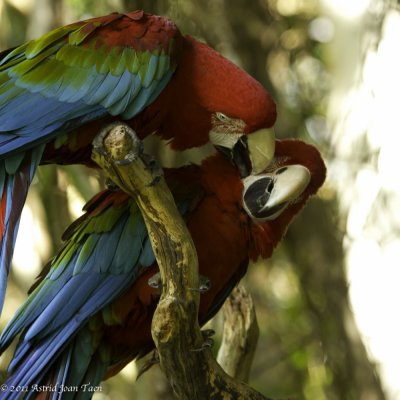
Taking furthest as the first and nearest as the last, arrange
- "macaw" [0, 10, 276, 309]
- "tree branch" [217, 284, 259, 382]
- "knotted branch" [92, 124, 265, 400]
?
"tree branch" [217, 284, 259, 382]
"macaw" [0, 10, 276, 309]
"knotted branch" [92, 124, 265, 400]

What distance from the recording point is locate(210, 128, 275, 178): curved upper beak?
2.40m

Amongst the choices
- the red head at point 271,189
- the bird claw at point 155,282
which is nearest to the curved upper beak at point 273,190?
the red head at point 271,189

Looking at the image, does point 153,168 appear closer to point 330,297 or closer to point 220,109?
point 220,109

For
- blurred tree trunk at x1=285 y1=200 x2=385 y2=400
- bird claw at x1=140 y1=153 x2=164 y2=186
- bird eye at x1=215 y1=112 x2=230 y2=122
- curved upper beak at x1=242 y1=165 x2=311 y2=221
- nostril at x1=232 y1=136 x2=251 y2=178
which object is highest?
bird claw at x1=140 y1=153 x2=164 y2=186

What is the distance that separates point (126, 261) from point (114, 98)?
0.46m

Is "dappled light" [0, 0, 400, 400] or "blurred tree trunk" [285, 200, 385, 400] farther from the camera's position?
"blurred tree trunk" [285, 200, 385, 400]

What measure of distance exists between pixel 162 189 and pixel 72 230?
58 cm

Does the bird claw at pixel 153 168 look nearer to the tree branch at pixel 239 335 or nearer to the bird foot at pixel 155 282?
the bird foot at pixel 155 282

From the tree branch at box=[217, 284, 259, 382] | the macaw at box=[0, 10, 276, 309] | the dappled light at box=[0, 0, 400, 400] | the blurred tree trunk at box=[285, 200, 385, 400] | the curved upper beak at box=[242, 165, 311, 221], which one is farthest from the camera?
the blurred tree trunk at box=[285, 200, 385, 400]

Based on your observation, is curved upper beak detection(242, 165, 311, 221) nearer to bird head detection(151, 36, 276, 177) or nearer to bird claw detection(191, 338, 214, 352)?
bird head detection(151, 36, 276, 177)

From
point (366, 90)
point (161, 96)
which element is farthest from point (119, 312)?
point (366, 90)

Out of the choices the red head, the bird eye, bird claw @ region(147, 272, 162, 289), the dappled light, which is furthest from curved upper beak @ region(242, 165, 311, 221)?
the dappled light

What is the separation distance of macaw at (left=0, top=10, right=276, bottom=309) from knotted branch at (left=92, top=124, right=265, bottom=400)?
0.21 meters

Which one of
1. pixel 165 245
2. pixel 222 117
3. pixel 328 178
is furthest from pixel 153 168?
pixel 328 178
